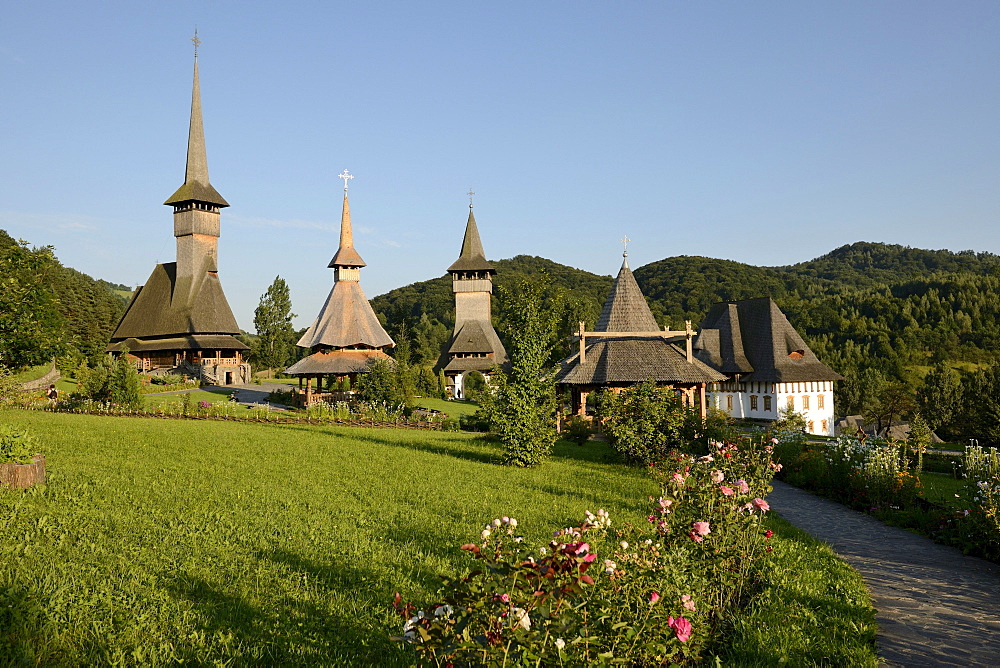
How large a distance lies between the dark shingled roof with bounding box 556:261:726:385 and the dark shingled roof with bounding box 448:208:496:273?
2998 centimetres

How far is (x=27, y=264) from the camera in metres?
13.7

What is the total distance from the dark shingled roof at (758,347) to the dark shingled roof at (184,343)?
104ft

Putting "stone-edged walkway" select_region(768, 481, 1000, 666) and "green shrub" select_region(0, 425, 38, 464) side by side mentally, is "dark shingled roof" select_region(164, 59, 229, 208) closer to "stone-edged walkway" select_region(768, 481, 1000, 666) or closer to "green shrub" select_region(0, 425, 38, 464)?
"green shrub" select_region(0, 425, 38, 464)

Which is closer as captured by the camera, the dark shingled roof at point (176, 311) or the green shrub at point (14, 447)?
the green shrub at point (14, 447)

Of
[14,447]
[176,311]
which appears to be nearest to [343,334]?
[176,311]

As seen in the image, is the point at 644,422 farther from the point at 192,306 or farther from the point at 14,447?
the point at 192,306

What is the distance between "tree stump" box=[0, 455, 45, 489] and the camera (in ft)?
27.0

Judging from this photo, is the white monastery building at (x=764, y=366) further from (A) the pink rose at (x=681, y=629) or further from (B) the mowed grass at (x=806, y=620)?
(A) the pink rose at (x=681, y=629)

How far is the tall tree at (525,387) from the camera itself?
13.5 meters

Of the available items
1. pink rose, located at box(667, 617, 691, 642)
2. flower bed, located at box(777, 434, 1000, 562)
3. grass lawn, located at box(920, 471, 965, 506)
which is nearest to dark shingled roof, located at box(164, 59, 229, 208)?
flower bed, located at box(777, 434, 1000, 562)

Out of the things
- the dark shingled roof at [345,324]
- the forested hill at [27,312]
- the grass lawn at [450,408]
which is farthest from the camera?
the dark shingled roof at [345,324]

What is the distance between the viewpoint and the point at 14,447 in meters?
8.41

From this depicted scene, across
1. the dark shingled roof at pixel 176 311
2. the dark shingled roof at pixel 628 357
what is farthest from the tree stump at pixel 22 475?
the dark shingled roof at pixel 176 311

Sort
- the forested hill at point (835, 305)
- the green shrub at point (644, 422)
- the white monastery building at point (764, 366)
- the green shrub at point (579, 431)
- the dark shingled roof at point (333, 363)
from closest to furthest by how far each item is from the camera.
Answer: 1. the green shrub at point (644, 422)
2. the green shrub at point (579, 431)
3. the dark shingled roof at point (333, 363)
4. the white monastery building at point (764, 366)
5. the forested hill at point (835, 305)
